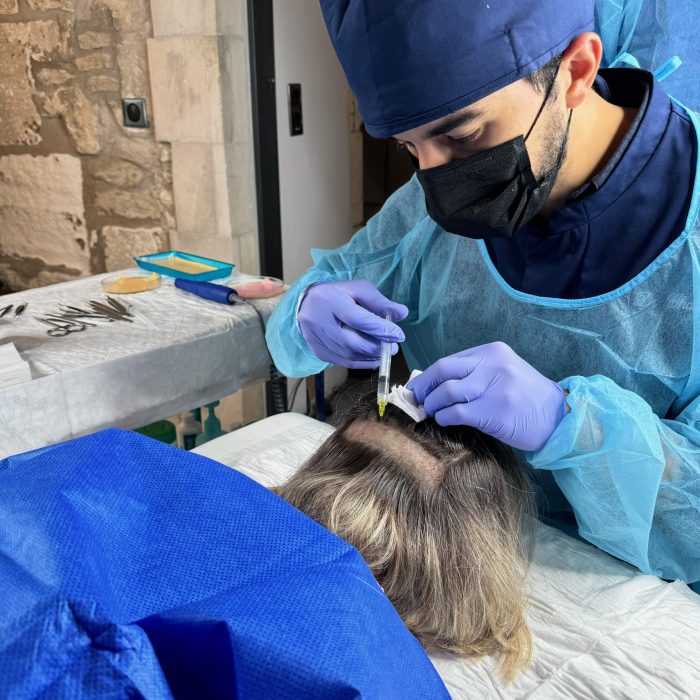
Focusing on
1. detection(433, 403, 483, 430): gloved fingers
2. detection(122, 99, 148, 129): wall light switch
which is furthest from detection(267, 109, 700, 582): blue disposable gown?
detection(122, 99, 148, 129): wall light switch

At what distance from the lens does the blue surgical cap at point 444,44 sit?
2.68ft

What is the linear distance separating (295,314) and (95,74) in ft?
4.97

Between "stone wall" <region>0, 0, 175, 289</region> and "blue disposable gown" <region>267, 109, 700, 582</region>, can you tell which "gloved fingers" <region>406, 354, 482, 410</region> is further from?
"stone wall" <region>0, 0, 175, 289</region>

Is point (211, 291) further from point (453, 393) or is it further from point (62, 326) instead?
point (453, 393)

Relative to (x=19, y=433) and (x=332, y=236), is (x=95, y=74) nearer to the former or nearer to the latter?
(x=332, y=236)

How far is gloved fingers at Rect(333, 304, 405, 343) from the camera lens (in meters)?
Result: 1.15

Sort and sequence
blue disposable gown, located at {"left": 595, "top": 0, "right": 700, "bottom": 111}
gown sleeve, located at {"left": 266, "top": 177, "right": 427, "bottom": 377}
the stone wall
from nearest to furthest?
1. blue disposable gown, located at {"left": 595, "top": 0, "right": 700, "bottom": 111}
2. gown sleeve, located at {"left": 266, "top": 177, "right": 427, "bottom": 377}
3. the stone wall

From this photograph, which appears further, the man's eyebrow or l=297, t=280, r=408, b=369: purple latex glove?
l=297, t=280, r=408, b=369: purple latex glove

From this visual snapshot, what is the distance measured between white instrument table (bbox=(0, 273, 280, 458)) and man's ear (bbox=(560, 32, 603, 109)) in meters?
0.84

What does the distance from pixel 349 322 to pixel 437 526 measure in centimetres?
40

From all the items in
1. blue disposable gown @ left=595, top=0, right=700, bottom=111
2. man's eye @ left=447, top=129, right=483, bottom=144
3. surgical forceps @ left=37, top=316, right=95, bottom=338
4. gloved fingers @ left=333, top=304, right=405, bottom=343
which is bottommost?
surgical forceps @ left=37, top=316, right=95, bottom=338

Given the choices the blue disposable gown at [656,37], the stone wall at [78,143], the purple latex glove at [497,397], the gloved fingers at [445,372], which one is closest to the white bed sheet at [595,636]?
the purple latex glove at [497,397]

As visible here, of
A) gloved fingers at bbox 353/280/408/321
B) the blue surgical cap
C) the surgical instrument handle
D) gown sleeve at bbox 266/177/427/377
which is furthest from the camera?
the surgical instrument handle

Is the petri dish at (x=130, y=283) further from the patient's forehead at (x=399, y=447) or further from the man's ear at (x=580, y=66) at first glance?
the man's ear at (x=580, y=66)
